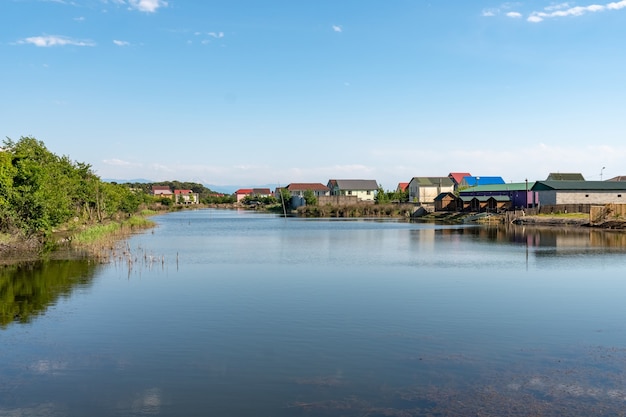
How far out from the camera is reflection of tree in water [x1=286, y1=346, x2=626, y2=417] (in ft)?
33.7

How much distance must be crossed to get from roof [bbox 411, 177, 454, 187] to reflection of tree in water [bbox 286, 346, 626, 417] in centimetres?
12170

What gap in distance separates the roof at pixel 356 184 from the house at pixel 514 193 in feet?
190

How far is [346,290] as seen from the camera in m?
23.6

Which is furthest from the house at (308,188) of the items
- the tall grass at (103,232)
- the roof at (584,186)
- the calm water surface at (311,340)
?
the calm water surface at (311,340)

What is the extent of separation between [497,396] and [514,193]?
281 feet

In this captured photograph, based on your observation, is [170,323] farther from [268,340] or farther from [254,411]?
[254,411]

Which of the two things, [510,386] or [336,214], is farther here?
[336,214]

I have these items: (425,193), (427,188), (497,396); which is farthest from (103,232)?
(427,188)

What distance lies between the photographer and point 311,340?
50.3ft

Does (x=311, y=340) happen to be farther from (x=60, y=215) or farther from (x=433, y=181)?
(x=433, y=181)

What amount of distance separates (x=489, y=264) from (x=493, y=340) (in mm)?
18462

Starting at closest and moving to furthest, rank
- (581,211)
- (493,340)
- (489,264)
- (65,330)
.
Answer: (493,340)
(65,330)
(489,264)
(581,211)

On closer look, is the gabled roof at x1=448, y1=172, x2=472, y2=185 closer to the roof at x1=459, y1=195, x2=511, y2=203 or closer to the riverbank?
the roof at x1=459, y1=195, x2=511, y2=203

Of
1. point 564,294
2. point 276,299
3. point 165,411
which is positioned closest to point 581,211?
point 564,294
